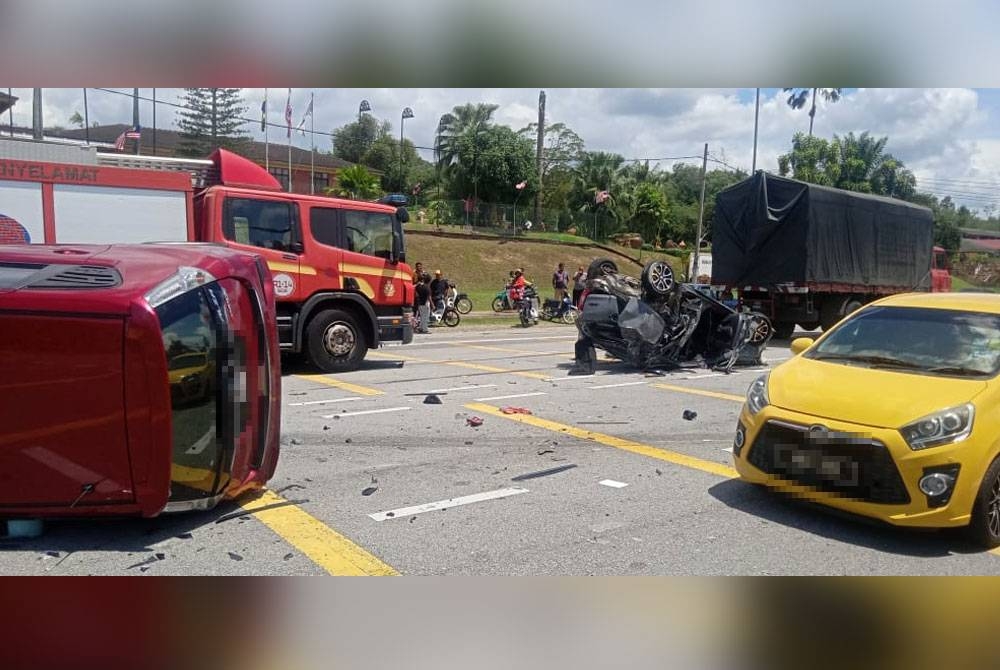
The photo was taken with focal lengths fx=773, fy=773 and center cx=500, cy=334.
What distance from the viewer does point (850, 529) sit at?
5.11 meters

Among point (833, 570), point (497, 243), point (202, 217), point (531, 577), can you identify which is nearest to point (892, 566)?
point (833, 570)

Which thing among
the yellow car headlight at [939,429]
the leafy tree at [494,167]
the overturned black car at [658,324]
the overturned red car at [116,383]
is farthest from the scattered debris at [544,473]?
the leafy tree at [494,167]

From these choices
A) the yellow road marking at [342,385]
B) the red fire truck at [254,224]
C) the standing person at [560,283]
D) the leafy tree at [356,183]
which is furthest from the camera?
the leafy tree at [356,183]

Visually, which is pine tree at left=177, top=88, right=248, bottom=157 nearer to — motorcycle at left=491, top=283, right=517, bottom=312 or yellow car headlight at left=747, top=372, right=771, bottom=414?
motorcycle at left=491, top=283, right=517, bottom=312

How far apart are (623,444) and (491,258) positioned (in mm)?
33236

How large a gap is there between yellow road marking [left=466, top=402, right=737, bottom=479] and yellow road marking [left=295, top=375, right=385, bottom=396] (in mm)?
1548

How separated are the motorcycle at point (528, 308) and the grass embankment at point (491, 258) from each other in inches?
355

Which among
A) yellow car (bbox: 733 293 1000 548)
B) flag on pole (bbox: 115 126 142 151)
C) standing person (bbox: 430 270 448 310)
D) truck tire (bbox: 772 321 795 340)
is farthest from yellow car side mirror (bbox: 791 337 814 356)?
standing person (bbox: 430 270 448 310)

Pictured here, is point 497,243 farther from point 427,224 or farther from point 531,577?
point 531,577

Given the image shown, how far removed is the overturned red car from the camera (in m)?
4.19

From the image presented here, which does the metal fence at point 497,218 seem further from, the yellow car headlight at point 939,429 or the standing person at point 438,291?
the yellow car headlight at point 939,429

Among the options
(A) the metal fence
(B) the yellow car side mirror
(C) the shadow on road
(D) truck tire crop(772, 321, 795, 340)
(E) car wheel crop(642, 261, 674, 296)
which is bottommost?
(D) truck tire crop(772, 321, 795, 340)

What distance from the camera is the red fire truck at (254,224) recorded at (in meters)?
9.40
